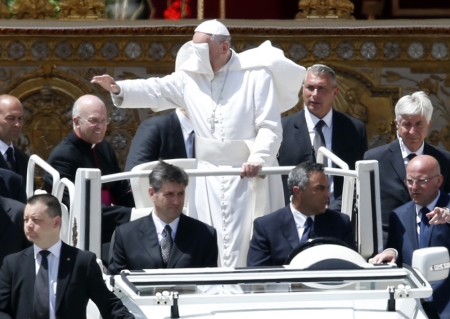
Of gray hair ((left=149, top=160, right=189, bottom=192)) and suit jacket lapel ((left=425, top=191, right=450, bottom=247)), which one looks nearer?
gray hair ((left=149, top=160, right=189, bottom=192))

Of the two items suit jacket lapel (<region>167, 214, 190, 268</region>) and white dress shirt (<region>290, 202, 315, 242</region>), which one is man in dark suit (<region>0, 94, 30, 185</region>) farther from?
white dress shirt (<region>290, 202, 315, 242</region>)

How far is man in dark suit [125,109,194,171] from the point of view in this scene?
9.25 meters

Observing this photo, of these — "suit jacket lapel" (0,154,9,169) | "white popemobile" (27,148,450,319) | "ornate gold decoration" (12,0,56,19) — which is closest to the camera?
"white popemobile" (27,148,450,319)

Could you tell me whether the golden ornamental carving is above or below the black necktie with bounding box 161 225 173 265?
above

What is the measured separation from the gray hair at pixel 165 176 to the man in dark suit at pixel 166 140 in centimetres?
150

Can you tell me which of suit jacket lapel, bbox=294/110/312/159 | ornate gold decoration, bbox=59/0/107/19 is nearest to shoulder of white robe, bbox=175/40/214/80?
suit jacket lapel, bbox=294/110/312/159

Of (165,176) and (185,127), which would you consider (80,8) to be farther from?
(165,176)

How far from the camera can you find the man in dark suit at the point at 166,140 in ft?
30.3

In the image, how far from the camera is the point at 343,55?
38.5ft

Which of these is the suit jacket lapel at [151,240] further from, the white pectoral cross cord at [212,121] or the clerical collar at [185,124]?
the clerical collar at [185,124]

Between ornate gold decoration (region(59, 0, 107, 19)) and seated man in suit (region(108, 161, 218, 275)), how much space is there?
15.9ft

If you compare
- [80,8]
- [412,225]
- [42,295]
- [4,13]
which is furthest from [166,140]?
[4,13]

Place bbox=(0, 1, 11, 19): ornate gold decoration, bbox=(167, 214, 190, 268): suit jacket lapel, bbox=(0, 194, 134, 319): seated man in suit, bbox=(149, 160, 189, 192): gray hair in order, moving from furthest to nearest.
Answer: bbox=(0, 1, 11, 19): ornate gold decoration < bbox=(149, 160, 189, 192): gray hair < bbox=(167, 214, 190, 268): suit jacket lapel < bbox=(0, 194, 134, 319): seated man in suit

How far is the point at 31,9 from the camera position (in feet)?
40.2
